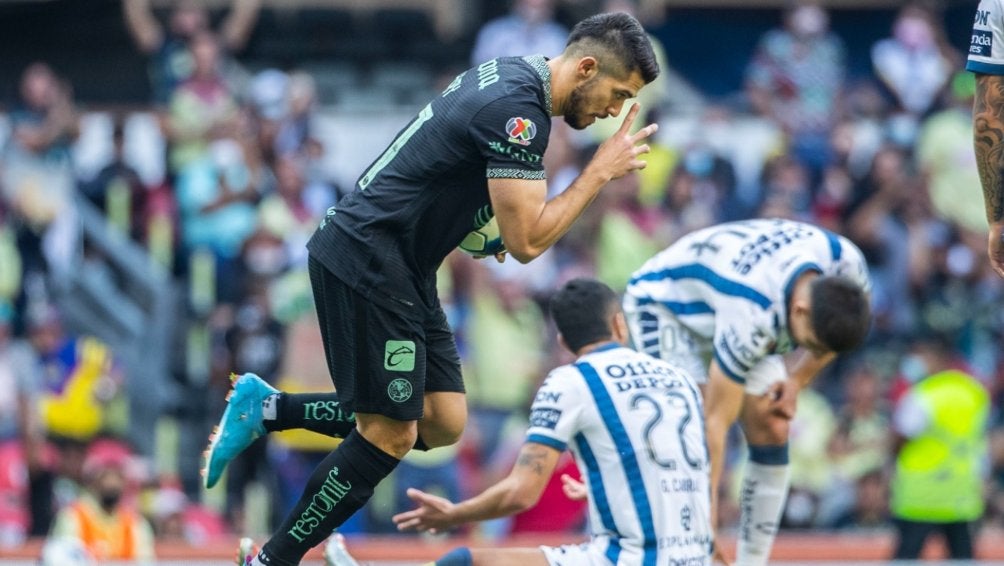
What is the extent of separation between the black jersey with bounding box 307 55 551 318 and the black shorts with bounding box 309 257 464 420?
0.06 metres

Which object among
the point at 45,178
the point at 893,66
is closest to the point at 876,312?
the point at 893,66

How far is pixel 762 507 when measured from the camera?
8.25 m

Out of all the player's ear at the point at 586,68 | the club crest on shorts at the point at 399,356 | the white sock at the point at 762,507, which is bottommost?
the white sock at the point at 762,507

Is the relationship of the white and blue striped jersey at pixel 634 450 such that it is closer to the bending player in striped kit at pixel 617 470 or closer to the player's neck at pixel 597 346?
the bending player in striped kit at pixel 617 470

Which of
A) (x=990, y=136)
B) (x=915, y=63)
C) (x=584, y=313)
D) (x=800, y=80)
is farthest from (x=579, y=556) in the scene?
(x=915, y=63)

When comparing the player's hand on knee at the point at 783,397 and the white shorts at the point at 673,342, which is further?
the white shorts at the point at 673,342

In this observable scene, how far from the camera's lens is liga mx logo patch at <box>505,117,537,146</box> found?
6.12 metres

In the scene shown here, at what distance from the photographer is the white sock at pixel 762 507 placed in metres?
8.24

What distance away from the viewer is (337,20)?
54.7ft

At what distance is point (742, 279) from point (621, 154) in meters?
1.75

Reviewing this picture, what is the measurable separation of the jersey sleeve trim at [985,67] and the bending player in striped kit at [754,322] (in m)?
1.37

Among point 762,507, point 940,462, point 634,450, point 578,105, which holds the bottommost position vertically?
point 940,462

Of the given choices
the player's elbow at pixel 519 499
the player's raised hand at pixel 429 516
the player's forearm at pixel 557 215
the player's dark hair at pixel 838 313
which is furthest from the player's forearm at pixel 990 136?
the player's raised hand at pixel 429 516

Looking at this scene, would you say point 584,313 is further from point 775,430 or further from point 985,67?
point 985,67
